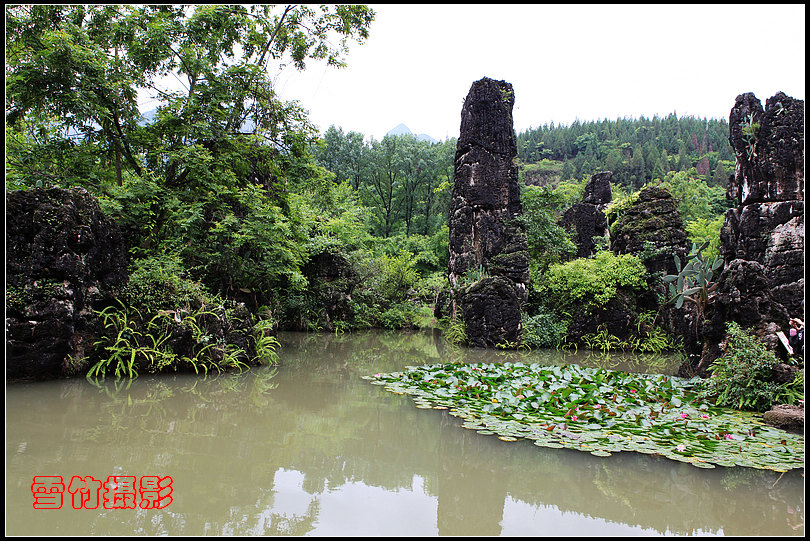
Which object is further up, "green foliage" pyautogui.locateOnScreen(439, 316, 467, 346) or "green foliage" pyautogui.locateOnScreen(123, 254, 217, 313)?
"green foliage" pyautogui.locateOnScreen(123, 254, 217, 313)

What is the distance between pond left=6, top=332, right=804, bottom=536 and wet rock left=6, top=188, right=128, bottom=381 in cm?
58

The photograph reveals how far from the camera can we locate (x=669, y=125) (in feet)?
182

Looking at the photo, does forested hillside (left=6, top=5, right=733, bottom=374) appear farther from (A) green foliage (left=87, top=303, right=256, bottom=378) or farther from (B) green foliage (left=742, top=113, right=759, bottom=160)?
(B) green foliage (left=742, top=113, right=759, bottom=160)

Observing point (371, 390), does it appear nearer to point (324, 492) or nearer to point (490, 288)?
point (324, 492)

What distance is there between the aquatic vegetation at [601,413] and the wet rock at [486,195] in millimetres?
5033

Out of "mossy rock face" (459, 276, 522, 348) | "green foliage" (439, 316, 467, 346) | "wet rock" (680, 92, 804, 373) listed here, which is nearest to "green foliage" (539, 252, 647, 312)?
"mossy rock face" (459, 276, 522, 348)

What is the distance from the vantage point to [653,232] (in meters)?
11.8

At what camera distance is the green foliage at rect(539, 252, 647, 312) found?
1075cm

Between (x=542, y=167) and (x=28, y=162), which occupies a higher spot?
(x=542, y=167)

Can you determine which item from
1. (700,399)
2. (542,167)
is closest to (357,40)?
(700,399)

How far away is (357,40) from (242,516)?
10.3m

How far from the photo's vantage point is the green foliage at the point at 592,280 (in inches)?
423

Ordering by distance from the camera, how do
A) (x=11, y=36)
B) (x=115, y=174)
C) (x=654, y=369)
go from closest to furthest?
(x=11, y=36), (x=654, y=369), (x=115, y=174)

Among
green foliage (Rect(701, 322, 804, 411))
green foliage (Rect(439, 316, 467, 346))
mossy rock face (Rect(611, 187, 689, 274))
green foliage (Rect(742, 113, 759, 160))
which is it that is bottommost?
green foliage (Rect(439, 316, 467, 346))
